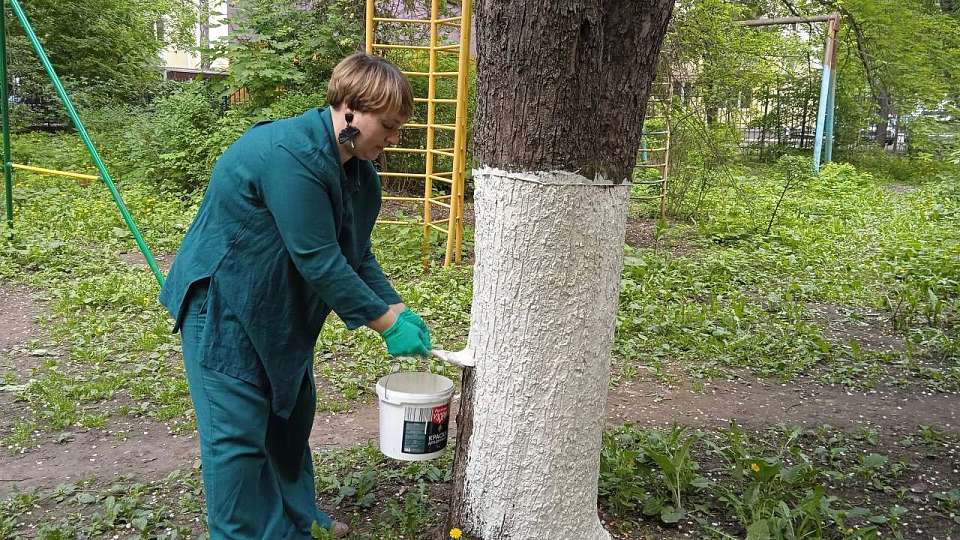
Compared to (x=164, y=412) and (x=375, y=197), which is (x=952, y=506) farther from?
(x=164, y=412)

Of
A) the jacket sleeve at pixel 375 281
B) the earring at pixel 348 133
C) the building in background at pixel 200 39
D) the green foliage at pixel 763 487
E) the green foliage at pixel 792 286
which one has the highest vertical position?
the building in background at pixel 200 39

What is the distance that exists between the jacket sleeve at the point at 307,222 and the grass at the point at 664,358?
101 centimetres

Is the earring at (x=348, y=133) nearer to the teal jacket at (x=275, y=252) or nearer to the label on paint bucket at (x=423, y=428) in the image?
the teal jacket at (x=275, y=252)

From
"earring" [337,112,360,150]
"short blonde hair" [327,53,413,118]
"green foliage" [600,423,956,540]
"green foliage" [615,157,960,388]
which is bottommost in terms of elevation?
"green foliage" [600,423,956,540]

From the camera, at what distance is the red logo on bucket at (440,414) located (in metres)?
2.48

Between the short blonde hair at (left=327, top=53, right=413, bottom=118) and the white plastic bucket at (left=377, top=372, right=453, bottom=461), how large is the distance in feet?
2.90

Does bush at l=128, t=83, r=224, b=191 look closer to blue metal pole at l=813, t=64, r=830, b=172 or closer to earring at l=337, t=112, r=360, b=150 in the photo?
earring at l=337, t=112, r=360, b=150

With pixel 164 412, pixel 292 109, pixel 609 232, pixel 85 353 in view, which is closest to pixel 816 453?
pixel 609 232

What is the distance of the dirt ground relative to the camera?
11.0ft

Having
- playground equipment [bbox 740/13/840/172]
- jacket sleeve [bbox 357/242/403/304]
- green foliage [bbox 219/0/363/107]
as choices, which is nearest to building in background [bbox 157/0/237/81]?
green foliage [bbox 219/0/363/107]

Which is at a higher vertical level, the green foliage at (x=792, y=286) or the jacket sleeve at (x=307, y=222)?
the jacket sleeve at (x=307, y=222)

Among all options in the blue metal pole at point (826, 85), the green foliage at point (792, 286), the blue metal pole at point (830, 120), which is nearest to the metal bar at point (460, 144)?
the green foliage at point (792, 286)

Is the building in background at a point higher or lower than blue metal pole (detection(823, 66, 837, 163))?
higher

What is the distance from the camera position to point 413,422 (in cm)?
247
